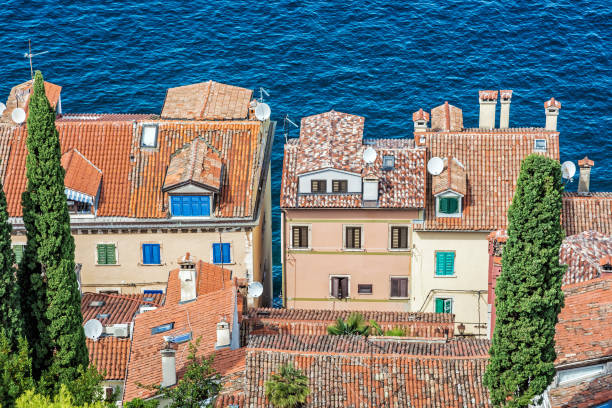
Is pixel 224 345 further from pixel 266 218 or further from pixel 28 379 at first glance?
pixel 266 218

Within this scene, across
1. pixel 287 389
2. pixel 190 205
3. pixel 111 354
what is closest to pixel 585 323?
pixel 287 389

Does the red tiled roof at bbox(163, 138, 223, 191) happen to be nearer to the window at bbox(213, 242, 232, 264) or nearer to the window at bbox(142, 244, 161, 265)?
the window at bbox(213, 242, 232, 264)

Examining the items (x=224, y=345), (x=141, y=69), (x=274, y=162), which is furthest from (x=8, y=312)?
(x=141, y=69)

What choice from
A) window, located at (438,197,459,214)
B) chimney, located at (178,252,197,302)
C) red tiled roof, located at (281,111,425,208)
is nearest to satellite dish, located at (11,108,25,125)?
red tiled roof, located at (281,111,425,208)

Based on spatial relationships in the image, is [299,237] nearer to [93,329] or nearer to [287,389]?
[93,329]

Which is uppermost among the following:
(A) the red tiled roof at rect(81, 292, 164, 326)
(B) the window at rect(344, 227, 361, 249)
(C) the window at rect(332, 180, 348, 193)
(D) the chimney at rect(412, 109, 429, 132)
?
(D) the chimney at rect(412, 109, 429, 132)

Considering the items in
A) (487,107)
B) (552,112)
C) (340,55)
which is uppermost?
(340,55)
